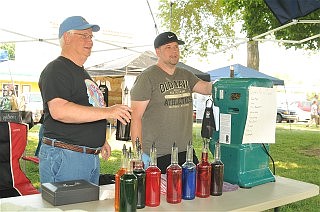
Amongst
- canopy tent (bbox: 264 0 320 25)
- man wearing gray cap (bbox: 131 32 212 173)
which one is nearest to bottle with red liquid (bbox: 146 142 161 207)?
man wearing gray cap (bbox: 131 32 212 173)

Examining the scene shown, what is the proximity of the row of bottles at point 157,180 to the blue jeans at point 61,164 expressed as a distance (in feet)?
1.95

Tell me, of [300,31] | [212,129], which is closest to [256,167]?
[212,129]

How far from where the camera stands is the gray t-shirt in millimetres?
2492

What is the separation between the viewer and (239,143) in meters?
1.80

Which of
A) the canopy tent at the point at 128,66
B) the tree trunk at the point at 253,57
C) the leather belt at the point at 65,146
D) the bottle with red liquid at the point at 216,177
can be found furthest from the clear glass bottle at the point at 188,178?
the tree trunk at the point at 253,57

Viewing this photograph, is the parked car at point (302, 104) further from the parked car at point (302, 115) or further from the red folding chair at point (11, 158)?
the red folding chair at point (11, 158)

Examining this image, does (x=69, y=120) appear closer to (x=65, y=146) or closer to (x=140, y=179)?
(x=65, y=146)

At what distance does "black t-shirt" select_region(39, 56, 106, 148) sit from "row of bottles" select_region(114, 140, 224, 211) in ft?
1.86

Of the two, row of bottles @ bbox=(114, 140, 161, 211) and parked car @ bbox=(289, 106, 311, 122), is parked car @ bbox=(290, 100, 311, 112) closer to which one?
parked car @ bbox=(289, 106, 311, 122)

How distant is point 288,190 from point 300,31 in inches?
219

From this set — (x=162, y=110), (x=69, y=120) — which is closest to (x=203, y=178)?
(x=69, y=120)

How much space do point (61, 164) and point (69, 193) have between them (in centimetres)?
52

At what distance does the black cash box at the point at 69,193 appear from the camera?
4.55 ft

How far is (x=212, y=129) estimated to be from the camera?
1.91m
